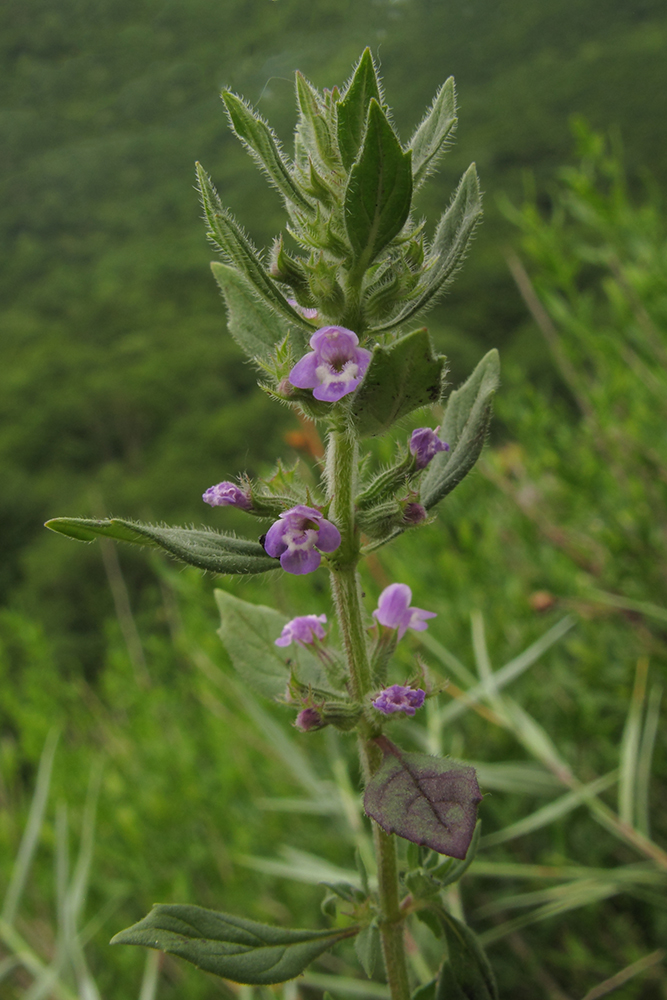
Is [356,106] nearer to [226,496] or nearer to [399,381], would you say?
[399,381]

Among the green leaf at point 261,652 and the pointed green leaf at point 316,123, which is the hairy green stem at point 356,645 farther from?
the pointed green leaf at point 316,123

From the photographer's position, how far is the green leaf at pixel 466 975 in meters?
0.71

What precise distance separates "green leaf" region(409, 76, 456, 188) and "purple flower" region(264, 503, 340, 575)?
0.37 m

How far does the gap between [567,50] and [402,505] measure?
6287mm

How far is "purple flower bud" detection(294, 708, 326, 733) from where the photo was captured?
0.73 meters

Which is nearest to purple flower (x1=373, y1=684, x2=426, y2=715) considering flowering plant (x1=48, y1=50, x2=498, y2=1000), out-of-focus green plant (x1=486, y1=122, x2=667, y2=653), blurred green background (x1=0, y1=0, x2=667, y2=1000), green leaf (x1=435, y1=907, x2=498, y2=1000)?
flowering plant (x1=48, y1=50, x2=498, y2=1000)

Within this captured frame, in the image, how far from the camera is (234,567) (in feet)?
2.25

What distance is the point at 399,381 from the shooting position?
0.60 metres

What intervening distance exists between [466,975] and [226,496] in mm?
559

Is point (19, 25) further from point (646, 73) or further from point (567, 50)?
point (646, 73)

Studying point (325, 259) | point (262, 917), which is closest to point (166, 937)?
point (325, 259)

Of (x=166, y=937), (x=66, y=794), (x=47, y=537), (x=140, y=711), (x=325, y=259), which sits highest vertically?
(x=325, y=259)

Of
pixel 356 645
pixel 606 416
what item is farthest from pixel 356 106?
pixel 606 416

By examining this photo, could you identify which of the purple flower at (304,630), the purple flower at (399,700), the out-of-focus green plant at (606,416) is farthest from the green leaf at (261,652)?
the out-of-focus green plant at (606,416)
